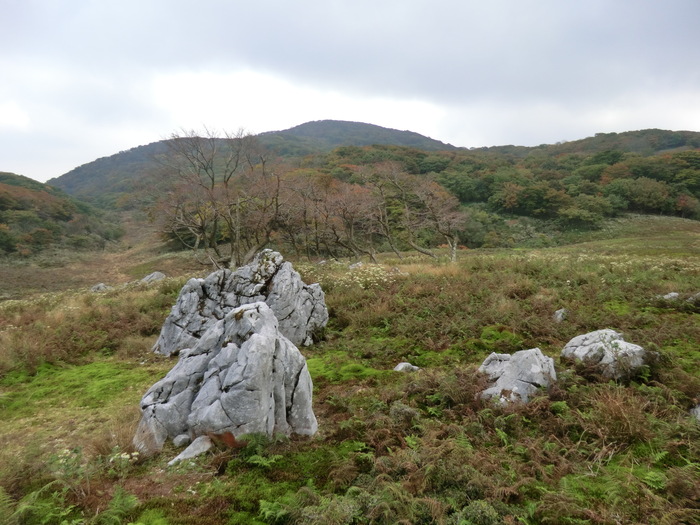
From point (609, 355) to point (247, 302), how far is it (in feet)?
32.3

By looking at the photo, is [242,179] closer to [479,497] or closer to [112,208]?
[479,497]

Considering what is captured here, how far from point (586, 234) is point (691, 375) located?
44.0m

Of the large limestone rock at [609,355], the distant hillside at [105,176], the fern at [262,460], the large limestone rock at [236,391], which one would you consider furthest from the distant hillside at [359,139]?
the fern at [262,460]

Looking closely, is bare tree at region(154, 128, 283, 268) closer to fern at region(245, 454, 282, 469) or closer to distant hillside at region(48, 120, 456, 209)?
fern at region(245, 454, 282, 469)

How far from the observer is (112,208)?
101 m

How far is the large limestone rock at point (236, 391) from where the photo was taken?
5.45m

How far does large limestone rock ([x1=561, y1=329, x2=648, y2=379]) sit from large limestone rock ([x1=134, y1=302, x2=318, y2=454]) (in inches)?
228

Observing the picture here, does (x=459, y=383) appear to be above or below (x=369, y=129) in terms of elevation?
below

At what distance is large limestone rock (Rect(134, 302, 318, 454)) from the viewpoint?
17.9 feet

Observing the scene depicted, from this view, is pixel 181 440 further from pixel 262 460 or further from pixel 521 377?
pixel 521 377

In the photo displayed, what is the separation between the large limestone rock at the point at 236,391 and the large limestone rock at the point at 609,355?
228 inches

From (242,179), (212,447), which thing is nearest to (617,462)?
(212,447)

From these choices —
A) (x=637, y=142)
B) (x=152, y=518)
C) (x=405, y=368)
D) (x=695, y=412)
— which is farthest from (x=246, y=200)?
(x=637, y=142)

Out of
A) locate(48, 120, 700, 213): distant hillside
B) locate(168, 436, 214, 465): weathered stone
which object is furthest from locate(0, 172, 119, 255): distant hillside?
locate(168, 436, 214, 465): weathered stone
